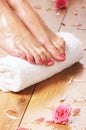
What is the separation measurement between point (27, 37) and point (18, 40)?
0.03 metres

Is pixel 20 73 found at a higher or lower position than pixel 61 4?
higher

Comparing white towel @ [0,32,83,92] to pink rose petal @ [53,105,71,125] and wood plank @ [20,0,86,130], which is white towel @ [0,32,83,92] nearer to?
wood plank @ [20,0,86,130]

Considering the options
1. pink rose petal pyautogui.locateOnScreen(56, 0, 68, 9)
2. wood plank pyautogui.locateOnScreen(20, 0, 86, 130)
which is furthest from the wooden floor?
pink rose petal pyautogui.locateOnScreen(56, 0, 68, 9)

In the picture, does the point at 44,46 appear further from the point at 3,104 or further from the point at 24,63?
the point at 3,104

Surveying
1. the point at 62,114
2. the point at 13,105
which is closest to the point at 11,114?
the point at 13,105

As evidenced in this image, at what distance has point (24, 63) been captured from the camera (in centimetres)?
117

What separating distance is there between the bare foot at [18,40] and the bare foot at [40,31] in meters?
0.02

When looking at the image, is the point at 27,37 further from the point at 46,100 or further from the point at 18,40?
the point at 46,100

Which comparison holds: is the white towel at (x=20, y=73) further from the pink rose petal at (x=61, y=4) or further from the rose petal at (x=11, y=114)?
the pink rose petal at (x=61, y=4)

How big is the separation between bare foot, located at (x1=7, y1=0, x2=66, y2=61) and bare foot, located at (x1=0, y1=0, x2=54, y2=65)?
0.02m

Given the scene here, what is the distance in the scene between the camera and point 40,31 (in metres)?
1.32

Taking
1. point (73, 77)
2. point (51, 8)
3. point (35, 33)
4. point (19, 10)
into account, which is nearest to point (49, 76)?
point (73, 77)

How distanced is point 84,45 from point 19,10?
29cm

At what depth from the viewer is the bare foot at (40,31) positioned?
1.25 meters
